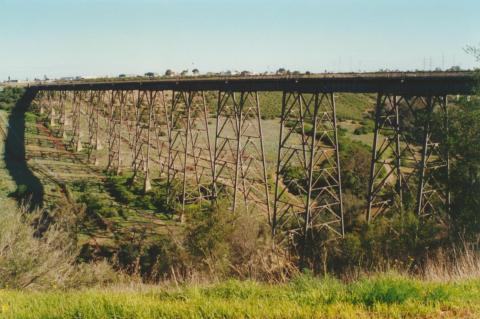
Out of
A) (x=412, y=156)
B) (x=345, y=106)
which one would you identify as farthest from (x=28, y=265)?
(x=345, y=106)

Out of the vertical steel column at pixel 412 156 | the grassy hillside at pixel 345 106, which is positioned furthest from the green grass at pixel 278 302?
the grassy hillside at pixel 345 106

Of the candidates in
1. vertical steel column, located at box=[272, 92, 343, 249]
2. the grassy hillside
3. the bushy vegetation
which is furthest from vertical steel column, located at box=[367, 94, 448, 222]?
the grassy hillside

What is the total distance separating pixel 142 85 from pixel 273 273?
20.7m

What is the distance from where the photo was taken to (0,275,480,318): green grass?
11.9 feet

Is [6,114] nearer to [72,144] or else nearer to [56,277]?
[72,144]

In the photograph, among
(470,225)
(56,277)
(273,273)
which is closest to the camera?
(273,273)

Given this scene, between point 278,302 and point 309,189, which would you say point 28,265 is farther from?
point 309,189

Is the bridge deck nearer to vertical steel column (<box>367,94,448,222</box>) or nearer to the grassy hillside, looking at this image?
vertical steel column (<box>367,94,448,222</box>)

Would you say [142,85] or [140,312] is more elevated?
[142,85]

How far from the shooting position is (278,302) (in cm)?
387

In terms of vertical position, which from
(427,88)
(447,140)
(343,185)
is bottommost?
(343,185)

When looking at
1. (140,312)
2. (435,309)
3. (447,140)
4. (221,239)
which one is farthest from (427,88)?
(140,312)

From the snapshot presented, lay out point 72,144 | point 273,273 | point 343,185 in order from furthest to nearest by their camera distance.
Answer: point 72,144
point 343,185
point 273,273

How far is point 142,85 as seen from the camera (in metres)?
25.0
